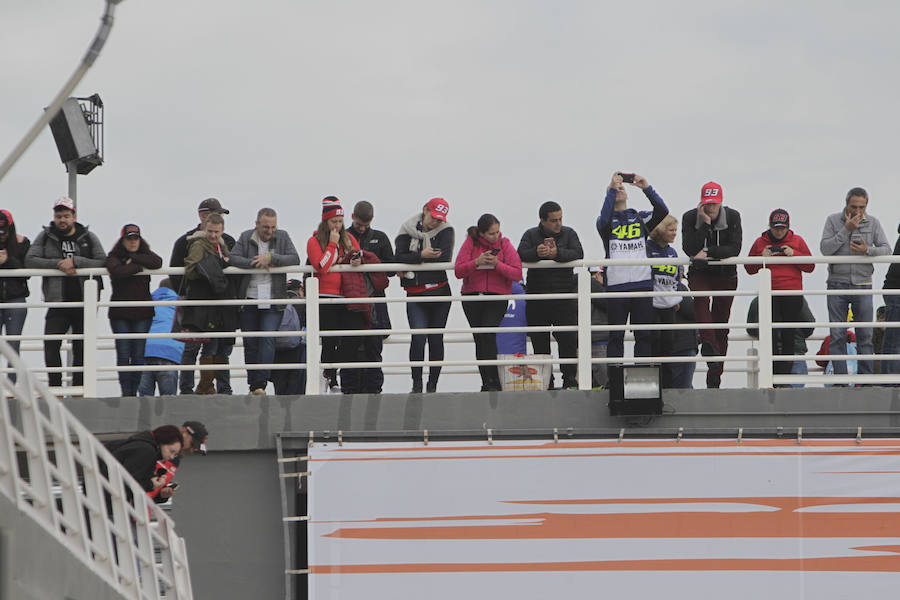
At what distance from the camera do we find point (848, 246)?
38.6ft

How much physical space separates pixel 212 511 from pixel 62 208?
3195 mm

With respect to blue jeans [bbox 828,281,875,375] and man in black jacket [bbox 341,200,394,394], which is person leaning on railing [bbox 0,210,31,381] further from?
blue jeans [bbox 828,281,875,375]

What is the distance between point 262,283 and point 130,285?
121 cm

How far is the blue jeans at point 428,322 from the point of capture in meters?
11.8

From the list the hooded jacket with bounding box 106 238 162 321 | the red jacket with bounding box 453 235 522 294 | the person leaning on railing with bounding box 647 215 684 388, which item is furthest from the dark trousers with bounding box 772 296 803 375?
the hooded jacket with bounding box 106 238 162 321

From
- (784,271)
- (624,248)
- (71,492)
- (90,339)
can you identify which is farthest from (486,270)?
(71,492)

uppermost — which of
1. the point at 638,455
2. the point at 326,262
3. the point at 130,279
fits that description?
the point at 326,262

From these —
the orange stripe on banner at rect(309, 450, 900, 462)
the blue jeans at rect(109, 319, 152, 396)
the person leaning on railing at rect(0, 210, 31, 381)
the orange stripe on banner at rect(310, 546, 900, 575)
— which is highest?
the person leaning on railing at rect(0, 210, 31, 381)

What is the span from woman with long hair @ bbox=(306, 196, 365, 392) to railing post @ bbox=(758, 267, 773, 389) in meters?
3.66

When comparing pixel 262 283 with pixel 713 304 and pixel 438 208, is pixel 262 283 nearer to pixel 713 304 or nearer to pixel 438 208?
pixel 438 208

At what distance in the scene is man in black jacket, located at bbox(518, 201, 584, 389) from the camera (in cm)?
1178

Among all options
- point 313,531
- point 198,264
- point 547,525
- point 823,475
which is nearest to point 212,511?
point 313,531

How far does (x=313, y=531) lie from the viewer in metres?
11.2

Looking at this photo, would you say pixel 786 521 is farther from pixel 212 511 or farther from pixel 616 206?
pixel 212 511
